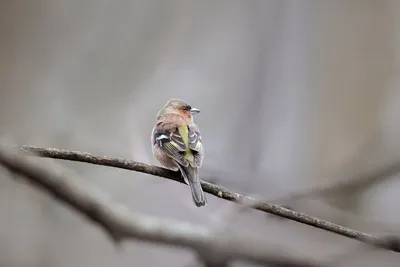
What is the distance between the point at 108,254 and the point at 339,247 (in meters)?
0.46

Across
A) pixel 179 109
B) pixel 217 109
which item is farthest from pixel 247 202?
pixel 217 109

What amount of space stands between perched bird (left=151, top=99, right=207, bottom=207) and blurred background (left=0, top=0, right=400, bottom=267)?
8cm

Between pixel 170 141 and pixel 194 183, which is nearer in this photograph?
pixel 194 183

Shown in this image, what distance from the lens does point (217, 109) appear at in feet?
4.49

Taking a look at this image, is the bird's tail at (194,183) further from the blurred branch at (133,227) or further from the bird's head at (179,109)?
the bird's head at (179,109)

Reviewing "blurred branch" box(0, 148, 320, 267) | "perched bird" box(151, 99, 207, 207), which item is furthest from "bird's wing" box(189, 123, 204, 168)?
"blurred branch" box(0, 148, 320, 267)

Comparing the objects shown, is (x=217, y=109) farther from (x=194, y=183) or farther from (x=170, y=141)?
(x=194, y=183)

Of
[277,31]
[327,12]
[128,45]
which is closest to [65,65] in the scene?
[128,45]

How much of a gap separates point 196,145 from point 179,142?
34 mm

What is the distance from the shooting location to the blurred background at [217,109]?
0.95 m

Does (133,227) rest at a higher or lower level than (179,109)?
lower

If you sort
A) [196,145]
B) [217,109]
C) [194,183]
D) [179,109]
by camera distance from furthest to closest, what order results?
[217,109] → [179,109] → [196,145] → [194,183]

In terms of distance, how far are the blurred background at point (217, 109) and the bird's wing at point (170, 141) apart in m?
0.08

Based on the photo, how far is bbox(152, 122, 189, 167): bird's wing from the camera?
90 centimetres
